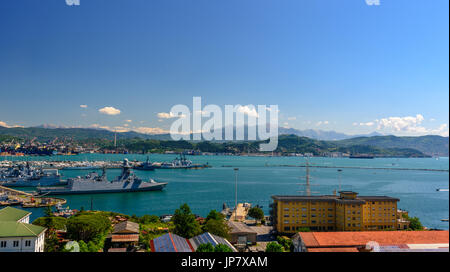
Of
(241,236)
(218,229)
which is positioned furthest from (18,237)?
(241,236)

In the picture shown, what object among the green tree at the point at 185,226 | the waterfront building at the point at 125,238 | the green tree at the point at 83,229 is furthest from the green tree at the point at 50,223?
the green tree at the point at 185,226

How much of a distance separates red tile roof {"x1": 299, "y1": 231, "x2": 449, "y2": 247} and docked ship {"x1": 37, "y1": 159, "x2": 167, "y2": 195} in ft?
34.6

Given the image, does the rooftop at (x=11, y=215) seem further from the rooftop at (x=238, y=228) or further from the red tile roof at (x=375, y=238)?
the red tile roof at (x=375, y=238)

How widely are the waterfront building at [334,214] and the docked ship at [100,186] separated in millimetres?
8363

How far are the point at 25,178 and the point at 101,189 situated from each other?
12.6 ft

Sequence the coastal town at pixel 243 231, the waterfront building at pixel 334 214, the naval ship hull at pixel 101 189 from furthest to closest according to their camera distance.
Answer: the naval ship hull at pixel 101 189 → the waterfront building at pixel 334 214 → the coastal town at pixel 243 231

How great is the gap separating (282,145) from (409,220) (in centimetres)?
1892

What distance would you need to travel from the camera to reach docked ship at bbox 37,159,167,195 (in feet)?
40.7

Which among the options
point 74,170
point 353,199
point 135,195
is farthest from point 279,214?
point 74,170

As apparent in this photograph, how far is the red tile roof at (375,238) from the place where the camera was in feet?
10.2

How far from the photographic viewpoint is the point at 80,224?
16.5 feet

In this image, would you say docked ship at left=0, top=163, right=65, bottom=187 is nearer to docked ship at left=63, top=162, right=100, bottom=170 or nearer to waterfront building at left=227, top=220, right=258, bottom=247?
docked ship at left=63, top=162, right=100, bottom=170
